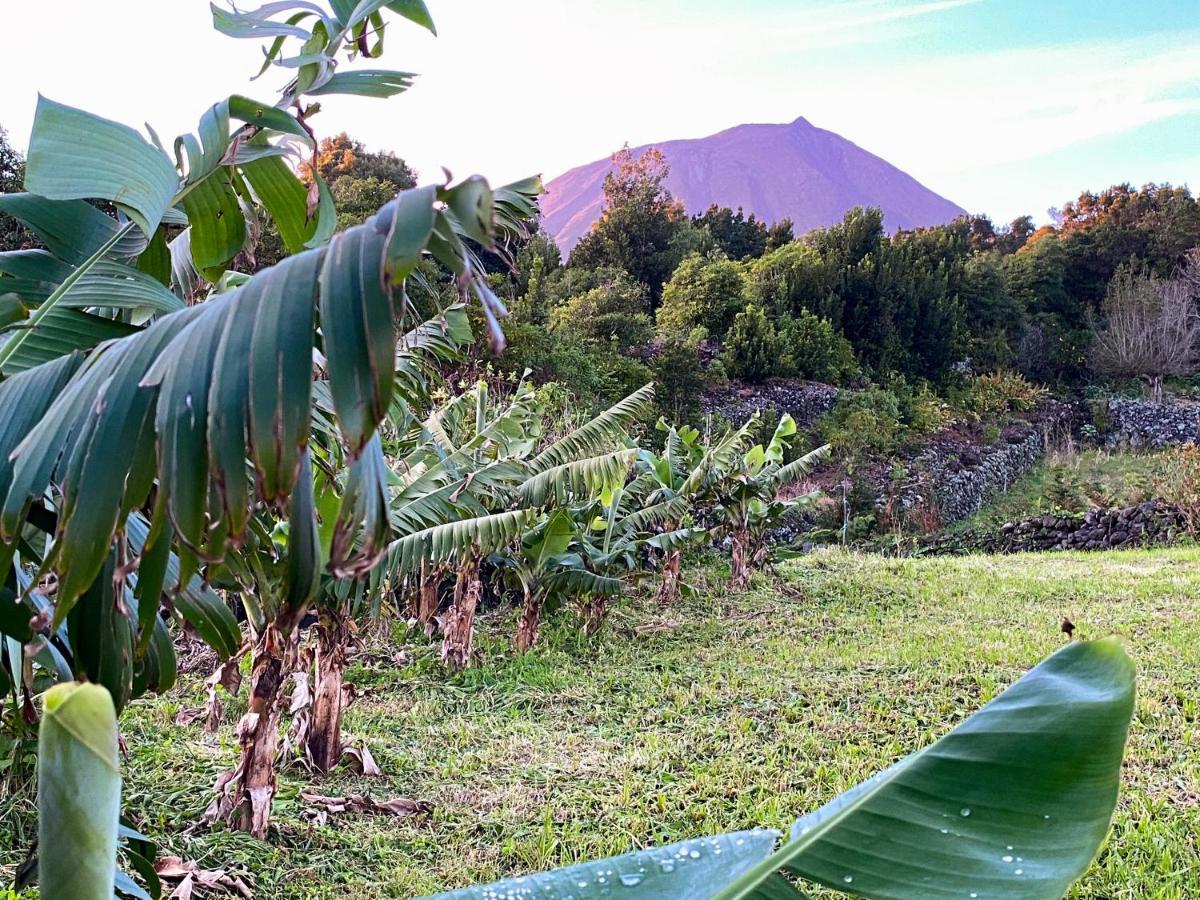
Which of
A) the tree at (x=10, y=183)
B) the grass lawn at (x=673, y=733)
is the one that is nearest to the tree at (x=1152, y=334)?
the grass lawn at (x=673, y=733)

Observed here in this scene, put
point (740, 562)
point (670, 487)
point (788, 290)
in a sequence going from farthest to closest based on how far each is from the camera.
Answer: point (788, 290) < point (740, 562) < point (670, 487)

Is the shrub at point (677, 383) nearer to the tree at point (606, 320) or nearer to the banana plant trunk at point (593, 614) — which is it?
the tree at point (606, 320)

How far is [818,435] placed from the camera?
12719 millimetres

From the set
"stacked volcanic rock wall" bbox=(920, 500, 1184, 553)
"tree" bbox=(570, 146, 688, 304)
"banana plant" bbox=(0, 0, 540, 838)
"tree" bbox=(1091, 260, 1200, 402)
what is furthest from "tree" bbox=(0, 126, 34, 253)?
"tree" bbox=(1091, 260, 1200, 402)

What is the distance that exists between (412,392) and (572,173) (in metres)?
58.4

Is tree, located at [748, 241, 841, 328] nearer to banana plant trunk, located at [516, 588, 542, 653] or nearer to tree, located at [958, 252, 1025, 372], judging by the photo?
tree, located at [958, 252, 1025, 372]

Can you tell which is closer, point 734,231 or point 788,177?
point 734,231

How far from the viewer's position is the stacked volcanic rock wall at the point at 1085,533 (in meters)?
9.29

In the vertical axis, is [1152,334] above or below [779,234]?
below

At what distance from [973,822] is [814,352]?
14328 millimetres

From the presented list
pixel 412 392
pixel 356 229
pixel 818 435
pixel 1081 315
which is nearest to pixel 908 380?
pixel 818 435

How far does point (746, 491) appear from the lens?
22.0ft

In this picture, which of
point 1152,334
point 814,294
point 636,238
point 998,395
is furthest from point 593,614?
point 1152,334

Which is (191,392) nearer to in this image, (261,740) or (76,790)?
(76,790)
